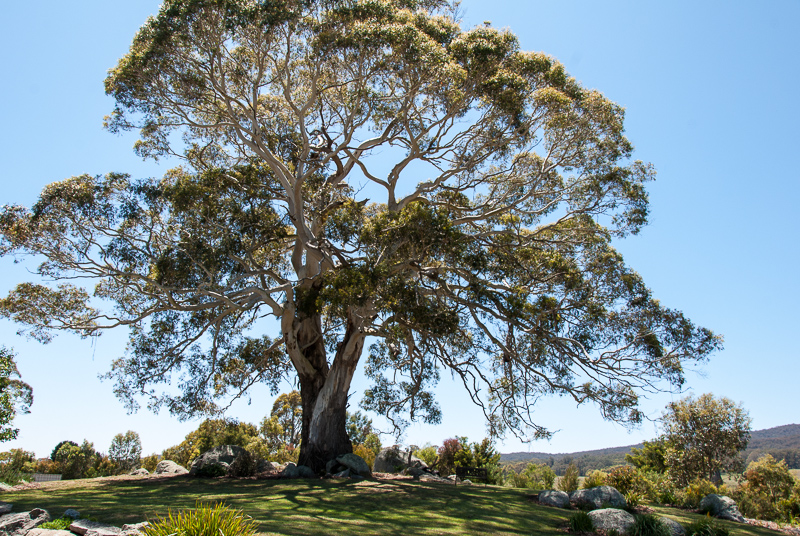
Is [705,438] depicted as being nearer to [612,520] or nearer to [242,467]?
[612,520]

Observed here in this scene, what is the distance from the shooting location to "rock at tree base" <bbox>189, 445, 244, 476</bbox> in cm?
1578

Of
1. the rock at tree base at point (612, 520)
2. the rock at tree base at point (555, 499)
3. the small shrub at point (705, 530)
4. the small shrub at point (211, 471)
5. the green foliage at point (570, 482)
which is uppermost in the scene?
the small shrub at point (211, 471)

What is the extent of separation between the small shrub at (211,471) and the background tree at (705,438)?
16.2 m

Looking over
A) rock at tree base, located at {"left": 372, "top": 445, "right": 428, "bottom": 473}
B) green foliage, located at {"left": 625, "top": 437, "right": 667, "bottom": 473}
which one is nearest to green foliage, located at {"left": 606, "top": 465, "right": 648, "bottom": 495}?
rock at tree base, located at {"left": 372, "top": 445, "right": 428, "bottom": 473}

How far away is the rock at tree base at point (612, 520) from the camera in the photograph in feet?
27.7

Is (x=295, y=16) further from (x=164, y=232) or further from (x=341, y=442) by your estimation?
(x=341, y=442)

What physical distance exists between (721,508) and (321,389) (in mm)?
10404

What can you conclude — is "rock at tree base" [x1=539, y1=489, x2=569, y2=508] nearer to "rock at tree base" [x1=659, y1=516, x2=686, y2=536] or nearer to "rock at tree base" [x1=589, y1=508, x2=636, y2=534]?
"rock at tree base" [x1=589, y1=508, x2=636, y2=534]

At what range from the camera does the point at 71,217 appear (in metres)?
14.4

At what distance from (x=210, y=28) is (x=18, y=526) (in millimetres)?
11896

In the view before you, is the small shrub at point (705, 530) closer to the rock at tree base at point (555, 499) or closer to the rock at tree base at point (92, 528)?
the rock at tree base at point (555, 499)

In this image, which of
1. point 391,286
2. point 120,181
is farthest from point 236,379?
point 391,286

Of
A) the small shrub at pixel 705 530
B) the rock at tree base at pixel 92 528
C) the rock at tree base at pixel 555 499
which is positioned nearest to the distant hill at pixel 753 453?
the rock at tree base at pixel 555 499

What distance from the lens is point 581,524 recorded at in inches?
330
